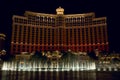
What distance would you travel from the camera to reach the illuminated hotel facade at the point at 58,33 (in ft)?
483

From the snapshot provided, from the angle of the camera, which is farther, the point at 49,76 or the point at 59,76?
the point at 49,76

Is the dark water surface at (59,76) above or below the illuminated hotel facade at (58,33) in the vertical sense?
below

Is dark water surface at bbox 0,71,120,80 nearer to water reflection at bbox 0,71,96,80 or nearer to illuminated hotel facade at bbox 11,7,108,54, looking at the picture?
water reflection at bbox 0,71,96,80

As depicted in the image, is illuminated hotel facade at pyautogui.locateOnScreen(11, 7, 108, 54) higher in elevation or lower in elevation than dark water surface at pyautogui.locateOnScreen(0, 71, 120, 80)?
higher

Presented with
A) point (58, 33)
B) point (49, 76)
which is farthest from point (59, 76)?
point (58, 33)

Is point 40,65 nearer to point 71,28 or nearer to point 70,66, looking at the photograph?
point 70,66

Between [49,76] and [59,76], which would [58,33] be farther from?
[59,76]

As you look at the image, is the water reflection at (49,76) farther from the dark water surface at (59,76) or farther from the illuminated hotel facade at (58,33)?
the illuminated hotel facade at (58,33)

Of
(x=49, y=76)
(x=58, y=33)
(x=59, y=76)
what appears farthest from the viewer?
(x=58, y=33)

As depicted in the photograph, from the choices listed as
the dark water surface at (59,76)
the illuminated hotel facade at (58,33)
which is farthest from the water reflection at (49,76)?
the illuminated hotel facade at (58,33)

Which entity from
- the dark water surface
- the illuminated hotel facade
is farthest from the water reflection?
the illuminated hotel facade

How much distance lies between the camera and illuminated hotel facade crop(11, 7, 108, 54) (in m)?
147

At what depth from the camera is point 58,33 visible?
155 m

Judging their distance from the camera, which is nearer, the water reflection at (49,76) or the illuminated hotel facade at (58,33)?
the water reflection at (49,76)
